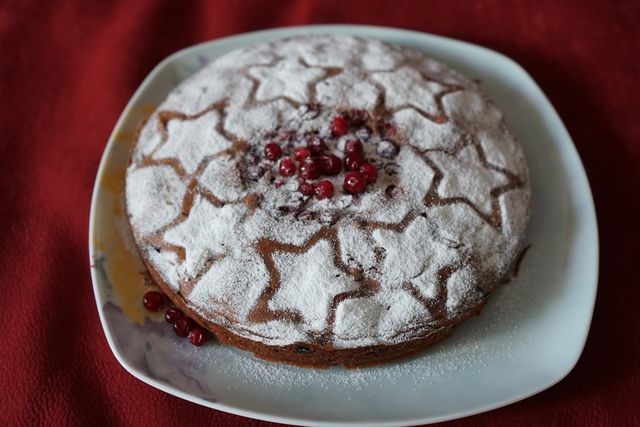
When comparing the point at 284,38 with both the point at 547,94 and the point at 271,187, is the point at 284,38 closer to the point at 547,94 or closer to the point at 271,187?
the point at 271,187

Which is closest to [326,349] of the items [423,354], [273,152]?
[423,354]

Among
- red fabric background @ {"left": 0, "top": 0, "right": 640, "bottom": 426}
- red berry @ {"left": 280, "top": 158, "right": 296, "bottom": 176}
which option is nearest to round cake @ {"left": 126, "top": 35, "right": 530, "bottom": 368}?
red berry @ {"left": 280, "top": 158, "right": 296, "bottom": 176}

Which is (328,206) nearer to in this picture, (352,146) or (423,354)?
(352,146)

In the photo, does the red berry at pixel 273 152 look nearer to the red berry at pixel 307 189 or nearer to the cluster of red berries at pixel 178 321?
the red berry at pixel 307 189

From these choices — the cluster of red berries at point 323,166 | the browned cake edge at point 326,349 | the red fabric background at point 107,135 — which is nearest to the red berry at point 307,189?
the cluster of red berries at point 323,166

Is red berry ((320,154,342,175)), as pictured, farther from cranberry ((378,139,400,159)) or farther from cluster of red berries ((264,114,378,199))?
cranberry ((378,139,400,159))
